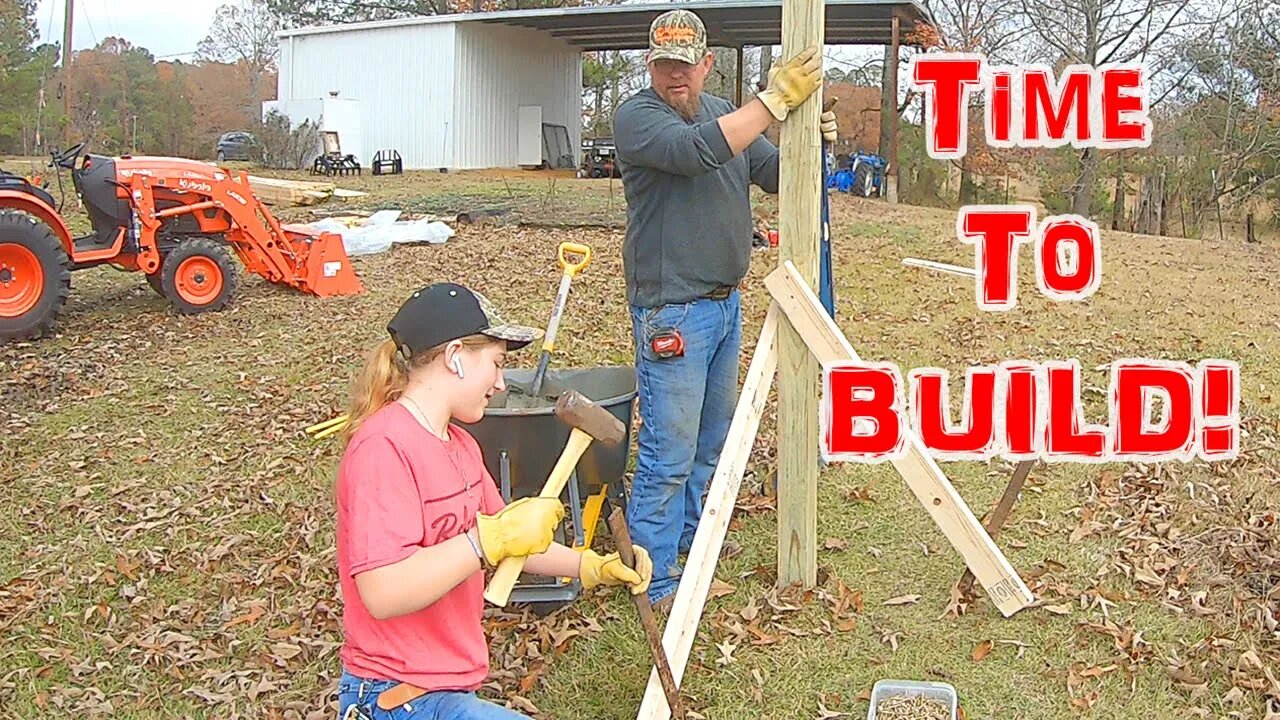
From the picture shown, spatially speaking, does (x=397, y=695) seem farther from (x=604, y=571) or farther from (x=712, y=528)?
(x=712, y=528)

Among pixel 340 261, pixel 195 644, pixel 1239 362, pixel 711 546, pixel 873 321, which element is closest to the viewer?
pixel 711 546

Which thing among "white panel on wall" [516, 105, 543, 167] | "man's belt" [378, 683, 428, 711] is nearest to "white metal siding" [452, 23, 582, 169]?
"white panel on wall" [516, 105, 543, 167]

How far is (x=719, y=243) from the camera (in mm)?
3580

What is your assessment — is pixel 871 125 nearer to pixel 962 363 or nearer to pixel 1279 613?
pixel 962 363

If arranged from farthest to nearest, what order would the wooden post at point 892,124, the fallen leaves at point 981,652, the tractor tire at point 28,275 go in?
the wooden post at point 892,124
the tractor tire at point 28,275
the fallen leaves at point 981,652

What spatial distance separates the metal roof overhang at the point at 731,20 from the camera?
18.5 metres

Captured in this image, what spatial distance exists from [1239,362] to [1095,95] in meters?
3.44

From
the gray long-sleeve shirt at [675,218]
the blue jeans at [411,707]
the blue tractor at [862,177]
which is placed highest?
the blue tractor at [862,177]

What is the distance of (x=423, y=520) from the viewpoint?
2.18 meters

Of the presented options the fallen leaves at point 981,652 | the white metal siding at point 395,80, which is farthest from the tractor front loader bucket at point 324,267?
the white metal siding at point 395,80

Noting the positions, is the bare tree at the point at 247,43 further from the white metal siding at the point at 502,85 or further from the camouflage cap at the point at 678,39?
the camouflage cap at the point at 678,39

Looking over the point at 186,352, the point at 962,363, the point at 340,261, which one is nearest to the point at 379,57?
the point at 340,261

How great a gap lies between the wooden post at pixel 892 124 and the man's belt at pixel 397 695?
50.4 feet

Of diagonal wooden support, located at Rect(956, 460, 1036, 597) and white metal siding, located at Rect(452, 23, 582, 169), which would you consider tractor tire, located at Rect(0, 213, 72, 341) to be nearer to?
diagonal wooden support, located at Rect(956, 460, 1036, 597)
